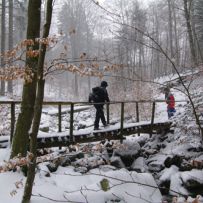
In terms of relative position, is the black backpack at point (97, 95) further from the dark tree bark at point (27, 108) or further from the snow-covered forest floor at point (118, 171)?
the dark tree bark at point (27, 108)

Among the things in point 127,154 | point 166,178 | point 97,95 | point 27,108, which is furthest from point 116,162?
point 27,108

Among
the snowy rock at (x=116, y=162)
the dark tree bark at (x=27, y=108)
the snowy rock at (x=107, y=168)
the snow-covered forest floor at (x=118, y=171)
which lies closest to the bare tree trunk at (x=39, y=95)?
the snow-covered forest floor at (x=118, y=171)

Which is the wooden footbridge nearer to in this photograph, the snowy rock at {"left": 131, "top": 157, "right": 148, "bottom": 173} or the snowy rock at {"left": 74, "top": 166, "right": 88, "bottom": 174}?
the snowy rock at {"left": 74, "top": 166, "right": 88, "bottom": 174}

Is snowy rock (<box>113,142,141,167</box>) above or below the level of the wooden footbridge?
below

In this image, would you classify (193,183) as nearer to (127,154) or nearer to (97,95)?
(127,154)

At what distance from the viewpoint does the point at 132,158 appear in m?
12.0

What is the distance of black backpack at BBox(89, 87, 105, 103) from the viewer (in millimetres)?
11922

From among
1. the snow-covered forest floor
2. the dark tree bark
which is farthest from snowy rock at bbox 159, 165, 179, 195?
the dark tree bark

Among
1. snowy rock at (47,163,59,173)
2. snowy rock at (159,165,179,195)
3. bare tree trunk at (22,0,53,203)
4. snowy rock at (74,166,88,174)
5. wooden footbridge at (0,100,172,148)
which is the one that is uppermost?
bare tree trunk at (22,0,53,203)

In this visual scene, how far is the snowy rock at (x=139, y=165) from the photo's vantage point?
443 inches

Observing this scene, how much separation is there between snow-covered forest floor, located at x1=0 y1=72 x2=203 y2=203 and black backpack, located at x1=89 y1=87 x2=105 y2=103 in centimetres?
164

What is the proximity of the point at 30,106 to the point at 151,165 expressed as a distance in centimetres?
505

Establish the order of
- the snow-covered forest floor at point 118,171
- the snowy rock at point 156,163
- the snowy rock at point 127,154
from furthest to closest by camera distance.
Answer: the snowy rock at point 127,154, the snowy rock at point 156,163, the snow-covered forest floor at point 118,171

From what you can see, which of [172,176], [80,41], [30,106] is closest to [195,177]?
[172,176]
